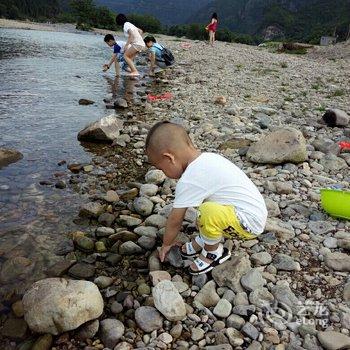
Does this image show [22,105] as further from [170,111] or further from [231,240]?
[231,240]

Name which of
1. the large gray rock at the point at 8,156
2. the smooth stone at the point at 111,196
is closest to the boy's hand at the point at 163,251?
the smooth stone at the point at 111,196

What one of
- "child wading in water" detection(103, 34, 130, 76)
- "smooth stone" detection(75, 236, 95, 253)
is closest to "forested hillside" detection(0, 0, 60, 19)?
"child wading in water" detection(103, 34, 130, 76)

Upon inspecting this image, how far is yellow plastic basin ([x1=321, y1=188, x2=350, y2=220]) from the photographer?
4.38m

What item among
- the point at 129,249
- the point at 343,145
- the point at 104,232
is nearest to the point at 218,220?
the point at 129,249

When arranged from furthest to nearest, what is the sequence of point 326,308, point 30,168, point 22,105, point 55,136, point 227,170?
point 22,105 → point 55,136 → point 30,168 → point 227,170 → point 326,308

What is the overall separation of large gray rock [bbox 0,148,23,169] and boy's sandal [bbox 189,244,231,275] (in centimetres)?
371

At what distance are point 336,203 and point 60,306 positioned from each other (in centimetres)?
318

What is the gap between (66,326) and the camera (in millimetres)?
2906

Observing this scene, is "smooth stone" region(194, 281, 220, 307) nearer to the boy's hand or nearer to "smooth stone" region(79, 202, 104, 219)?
the boy's hand

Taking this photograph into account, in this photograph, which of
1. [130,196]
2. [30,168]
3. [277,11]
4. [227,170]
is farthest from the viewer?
[277,11]

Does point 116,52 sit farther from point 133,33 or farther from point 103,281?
point 103,281

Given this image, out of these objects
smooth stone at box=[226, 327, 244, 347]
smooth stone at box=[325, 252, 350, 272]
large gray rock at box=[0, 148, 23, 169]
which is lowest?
large gray rock at box=[0, 148, 23, 169]

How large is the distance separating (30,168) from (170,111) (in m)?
4.67

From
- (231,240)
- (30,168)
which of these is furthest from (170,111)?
(231,240)
